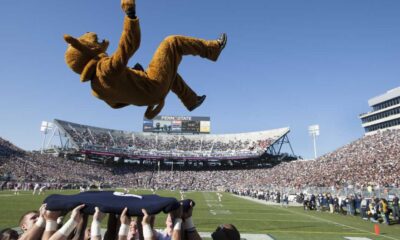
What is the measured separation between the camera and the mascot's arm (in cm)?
396

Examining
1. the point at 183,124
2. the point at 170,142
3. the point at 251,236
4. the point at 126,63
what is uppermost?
the point at 183,124

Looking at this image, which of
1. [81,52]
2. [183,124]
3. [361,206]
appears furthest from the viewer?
[183,124]

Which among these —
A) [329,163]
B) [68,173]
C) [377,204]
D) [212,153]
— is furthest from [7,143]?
[377,204]

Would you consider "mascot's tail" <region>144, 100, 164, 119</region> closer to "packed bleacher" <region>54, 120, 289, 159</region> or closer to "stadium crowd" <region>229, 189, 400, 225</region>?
"stadium crowd" <region>229, 189, 400, 225</region>

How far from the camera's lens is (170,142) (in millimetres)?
84250

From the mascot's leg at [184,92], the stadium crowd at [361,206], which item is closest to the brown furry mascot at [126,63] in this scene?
the mascot's leg at [184,92]

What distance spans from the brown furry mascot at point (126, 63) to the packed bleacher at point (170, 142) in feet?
233

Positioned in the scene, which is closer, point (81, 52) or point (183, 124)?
point (81, 52)

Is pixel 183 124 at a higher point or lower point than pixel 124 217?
higher

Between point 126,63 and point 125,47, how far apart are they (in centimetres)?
19

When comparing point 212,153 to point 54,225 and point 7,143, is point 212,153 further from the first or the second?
point 54,225

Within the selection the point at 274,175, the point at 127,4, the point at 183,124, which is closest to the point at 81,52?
the point at 127,4

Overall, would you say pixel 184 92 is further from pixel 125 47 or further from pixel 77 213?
pixel 77 213

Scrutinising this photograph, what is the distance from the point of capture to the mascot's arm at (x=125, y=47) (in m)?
3.96
